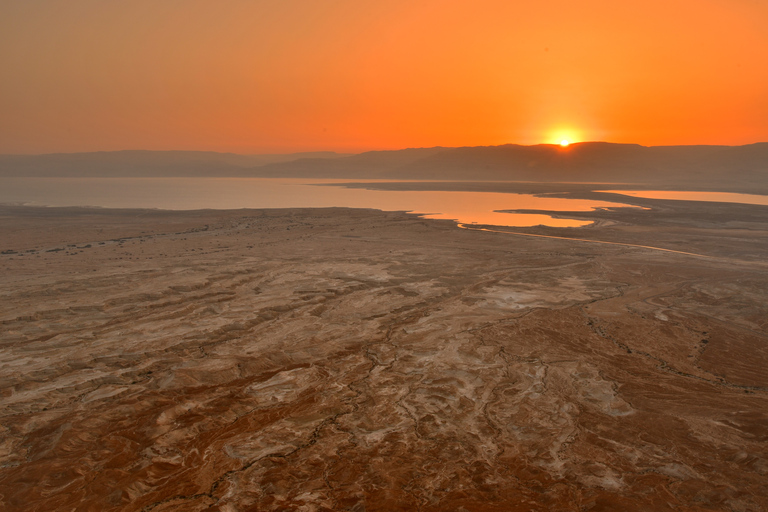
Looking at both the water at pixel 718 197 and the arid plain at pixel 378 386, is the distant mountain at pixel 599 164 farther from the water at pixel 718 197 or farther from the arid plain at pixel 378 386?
the arid plain at pixel 378 386

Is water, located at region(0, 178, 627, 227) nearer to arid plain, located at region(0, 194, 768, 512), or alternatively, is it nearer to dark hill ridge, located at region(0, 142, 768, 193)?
arid plain, located at region(0, 194, 768, 512)

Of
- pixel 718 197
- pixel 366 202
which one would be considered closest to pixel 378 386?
pixel 366 202

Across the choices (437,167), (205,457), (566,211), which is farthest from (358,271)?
(437,167)

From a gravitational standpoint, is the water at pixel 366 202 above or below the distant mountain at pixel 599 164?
below

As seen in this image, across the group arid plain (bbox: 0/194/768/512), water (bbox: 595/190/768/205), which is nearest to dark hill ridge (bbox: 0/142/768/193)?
water (bbox: 595/190/768/205)

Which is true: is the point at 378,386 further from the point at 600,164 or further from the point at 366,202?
the point at 600,164

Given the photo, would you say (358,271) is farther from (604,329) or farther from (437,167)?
(437,167)

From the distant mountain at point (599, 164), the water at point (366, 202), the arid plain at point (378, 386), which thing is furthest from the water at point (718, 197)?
the distant mountain at point (599, 164)

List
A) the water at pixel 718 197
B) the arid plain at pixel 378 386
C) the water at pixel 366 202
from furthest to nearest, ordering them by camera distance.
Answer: the water at pixel 718 197
the water at pixel 366 202
the arid plain at pixel 378 386
